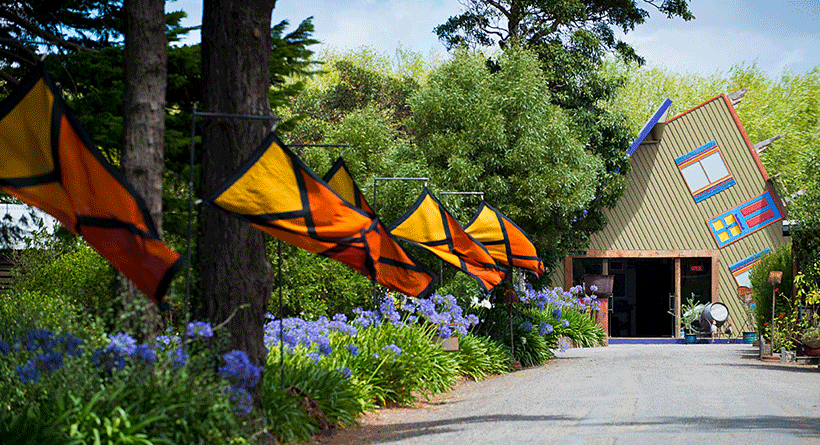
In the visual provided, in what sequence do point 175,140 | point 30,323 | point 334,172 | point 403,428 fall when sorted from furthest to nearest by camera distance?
point 175,140 < point 334,172 < point 403,428 < point 30,323

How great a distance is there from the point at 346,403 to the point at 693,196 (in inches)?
936

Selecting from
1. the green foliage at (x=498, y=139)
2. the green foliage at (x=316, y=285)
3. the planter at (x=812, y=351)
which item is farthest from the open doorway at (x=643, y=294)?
the green foliage at (x=316, y=285)

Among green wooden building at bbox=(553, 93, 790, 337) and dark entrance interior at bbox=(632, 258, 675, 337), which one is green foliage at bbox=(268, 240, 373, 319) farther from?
dark entrance interior at bbox=(632, 258, 675, 337)

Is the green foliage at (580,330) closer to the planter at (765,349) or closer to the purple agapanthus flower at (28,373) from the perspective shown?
the planter at (765,349)

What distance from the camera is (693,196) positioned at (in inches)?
1217

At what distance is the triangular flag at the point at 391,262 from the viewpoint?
991cm

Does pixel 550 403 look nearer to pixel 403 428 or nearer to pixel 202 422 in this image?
pixel 403 428

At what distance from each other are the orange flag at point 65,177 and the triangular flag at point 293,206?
40.7 inches

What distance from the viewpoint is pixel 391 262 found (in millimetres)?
10164

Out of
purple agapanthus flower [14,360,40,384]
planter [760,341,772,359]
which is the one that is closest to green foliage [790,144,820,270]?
planter [760,341,772,359]

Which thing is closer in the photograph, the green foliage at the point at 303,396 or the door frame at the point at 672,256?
the green foliage at the point at 303,396

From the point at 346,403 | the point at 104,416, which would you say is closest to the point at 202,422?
the point at 104,416

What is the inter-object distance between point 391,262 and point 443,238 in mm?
3929

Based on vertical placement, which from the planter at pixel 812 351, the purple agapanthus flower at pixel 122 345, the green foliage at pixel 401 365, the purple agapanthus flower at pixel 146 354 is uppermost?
the purple agapanthus flower at pixel 122 345
